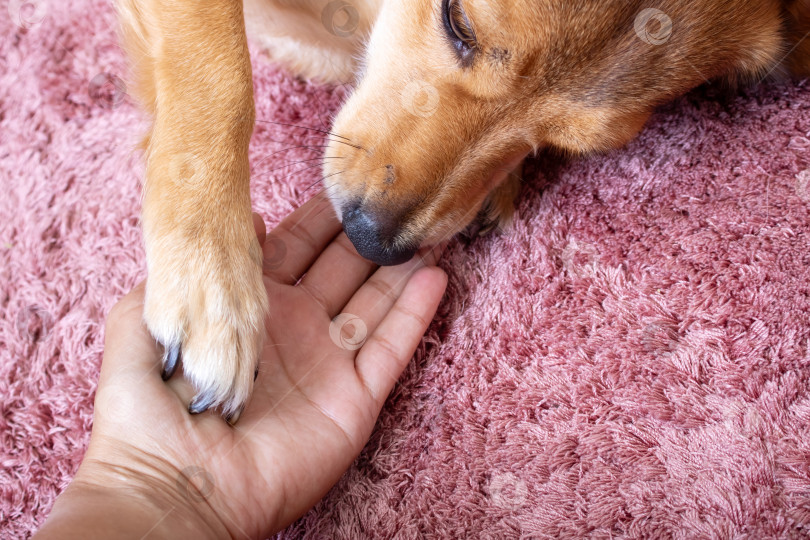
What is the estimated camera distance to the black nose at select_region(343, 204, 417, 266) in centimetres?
159

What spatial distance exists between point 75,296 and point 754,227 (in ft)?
7.14

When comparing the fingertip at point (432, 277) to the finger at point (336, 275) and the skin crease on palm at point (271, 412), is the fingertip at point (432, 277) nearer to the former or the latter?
the skin crease on palm at point (271, 412)

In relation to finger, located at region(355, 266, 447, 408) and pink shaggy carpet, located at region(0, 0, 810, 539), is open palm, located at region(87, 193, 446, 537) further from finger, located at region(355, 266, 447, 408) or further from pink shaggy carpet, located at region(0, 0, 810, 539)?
pink shaggy carpet, located at region(0, 0, 810, 539)

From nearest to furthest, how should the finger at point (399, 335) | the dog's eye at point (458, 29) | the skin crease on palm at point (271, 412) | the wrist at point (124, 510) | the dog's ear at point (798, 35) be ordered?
the wrist at point (124, 510), the skin crease on palm at point (271, 412), the dog's eye at point (458, 29), the finger at point (399, 335), the dog's ear at point (798, 35)

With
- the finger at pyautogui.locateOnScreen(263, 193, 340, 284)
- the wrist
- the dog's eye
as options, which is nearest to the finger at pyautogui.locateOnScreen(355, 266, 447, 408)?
the finger at pyautogui.locateOnScreen(263, 193, 340, 284)

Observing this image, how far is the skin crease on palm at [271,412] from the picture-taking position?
1424 mm

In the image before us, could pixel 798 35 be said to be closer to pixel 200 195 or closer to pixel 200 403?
pixel 200 195

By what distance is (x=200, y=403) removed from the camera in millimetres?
1464

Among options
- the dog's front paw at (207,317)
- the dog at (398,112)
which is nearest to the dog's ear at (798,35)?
the dog at (398,112)

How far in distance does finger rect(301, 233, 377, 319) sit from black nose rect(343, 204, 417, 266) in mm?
219

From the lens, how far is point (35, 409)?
1847 millimetres

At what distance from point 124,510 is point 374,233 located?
2.88ft

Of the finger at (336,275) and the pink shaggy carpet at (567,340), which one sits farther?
the finger at (336,275)

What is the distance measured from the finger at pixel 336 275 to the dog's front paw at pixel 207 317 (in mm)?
282
